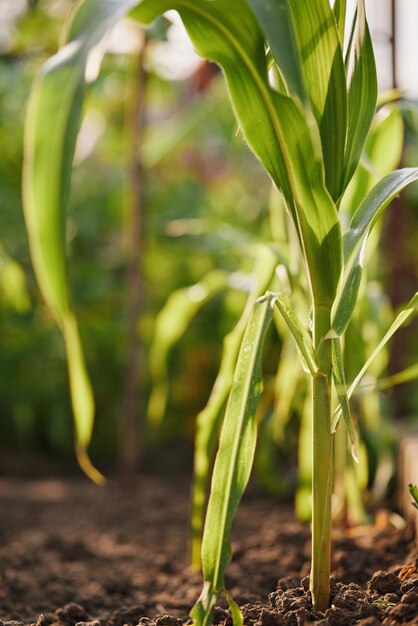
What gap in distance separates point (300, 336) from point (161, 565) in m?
0.78

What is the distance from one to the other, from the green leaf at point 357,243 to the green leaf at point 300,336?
0.03m

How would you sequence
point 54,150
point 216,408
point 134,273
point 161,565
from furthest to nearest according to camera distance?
1. point 134,273
2. point 161,565
3. point 216,408
4. point 54,150

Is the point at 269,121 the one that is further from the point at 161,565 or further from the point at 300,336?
the point at 161,565

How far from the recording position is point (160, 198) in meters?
3.34

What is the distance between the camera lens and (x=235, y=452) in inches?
28.7

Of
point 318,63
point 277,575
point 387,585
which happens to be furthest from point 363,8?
point 277,575

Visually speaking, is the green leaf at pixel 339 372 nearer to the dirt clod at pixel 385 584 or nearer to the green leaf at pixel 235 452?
the green leaf at pixel 235 452

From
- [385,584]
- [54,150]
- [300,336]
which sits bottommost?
[385,584]

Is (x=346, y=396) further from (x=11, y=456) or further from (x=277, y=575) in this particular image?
(x=11, y=456)

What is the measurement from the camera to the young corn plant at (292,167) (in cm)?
61

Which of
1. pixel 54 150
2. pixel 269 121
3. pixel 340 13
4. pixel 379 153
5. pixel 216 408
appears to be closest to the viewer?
pixel 54 150

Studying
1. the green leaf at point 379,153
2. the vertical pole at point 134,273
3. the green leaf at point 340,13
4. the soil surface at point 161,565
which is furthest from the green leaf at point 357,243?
the vertical pole at point 134,273

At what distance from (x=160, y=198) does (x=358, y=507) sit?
6.94 feet

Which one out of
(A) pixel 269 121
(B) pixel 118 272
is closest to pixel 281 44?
(A) pixel 269 121
